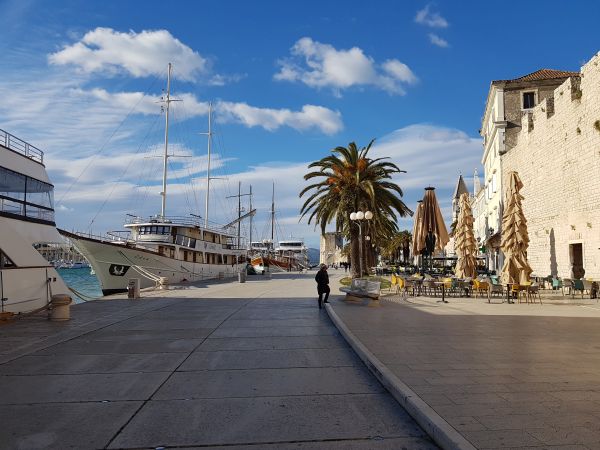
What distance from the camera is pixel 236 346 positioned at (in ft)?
31.4

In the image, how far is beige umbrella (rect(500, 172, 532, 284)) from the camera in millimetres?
19438

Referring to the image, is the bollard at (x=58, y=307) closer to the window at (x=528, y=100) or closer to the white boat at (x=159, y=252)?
the white boat at (x=159, y=252)

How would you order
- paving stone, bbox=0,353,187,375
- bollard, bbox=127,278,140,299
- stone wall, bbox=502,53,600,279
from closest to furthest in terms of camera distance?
paving stone, bbox=0,353,187,375, stone wall, bbox=502,53,600,279, bollard, bbox=127,278,140,299

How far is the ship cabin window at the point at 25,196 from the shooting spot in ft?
50.4

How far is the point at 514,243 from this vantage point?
1977 cm

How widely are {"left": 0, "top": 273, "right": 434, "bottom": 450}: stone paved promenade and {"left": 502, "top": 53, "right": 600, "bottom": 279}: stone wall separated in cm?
1483

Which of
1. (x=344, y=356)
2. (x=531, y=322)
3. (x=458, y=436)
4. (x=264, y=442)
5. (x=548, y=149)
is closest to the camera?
(x=458, y=436)

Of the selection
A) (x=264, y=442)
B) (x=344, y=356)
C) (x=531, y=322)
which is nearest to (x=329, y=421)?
(x=264, y=442)

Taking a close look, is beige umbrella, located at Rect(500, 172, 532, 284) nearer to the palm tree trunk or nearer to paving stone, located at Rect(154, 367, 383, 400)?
the palm tree trunk

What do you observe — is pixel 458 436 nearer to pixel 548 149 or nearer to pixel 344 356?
pixel 344 356

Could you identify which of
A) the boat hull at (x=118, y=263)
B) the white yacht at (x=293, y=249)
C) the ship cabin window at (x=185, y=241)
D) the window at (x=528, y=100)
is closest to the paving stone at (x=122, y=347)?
the boat hull at (x=118, y=263)

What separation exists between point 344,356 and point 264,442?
4125 millimetres

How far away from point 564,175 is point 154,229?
29.7 m

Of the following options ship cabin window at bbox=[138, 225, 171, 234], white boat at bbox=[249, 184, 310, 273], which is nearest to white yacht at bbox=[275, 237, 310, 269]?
white boat at bbox=[249, 184, 310, 273]
